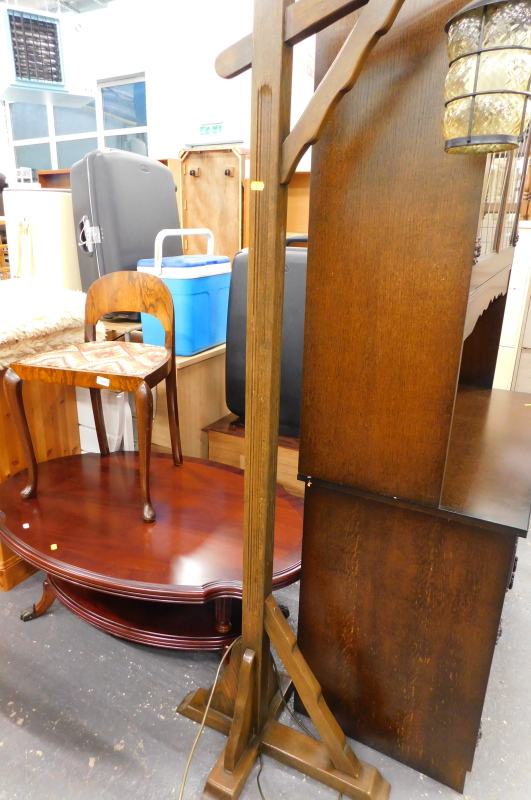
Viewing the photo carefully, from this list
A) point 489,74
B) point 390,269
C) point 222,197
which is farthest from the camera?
point 222,197

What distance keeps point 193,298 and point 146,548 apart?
1.00 meters

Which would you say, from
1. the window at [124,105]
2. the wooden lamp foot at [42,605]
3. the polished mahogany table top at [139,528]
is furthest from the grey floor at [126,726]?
the window at [124,105]

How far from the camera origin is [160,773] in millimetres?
1090

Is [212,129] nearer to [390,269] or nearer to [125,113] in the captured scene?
[125,113]

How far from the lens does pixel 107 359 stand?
59.2 inches

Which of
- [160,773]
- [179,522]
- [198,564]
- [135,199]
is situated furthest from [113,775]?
[135,199]

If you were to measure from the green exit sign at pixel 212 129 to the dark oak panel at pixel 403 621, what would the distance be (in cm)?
527

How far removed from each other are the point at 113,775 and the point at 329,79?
1.37 metres

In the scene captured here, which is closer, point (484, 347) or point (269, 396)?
point (269, 396)

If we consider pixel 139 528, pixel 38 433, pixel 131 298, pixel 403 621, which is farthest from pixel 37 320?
pixel 403 621

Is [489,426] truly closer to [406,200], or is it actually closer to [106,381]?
[406,200]

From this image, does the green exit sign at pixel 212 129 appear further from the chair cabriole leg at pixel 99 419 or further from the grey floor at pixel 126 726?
the grey floor at pixel 126 726

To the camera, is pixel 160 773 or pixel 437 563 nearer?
pixel 437 563

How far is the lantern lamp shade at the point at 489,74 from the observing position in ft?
1.91
